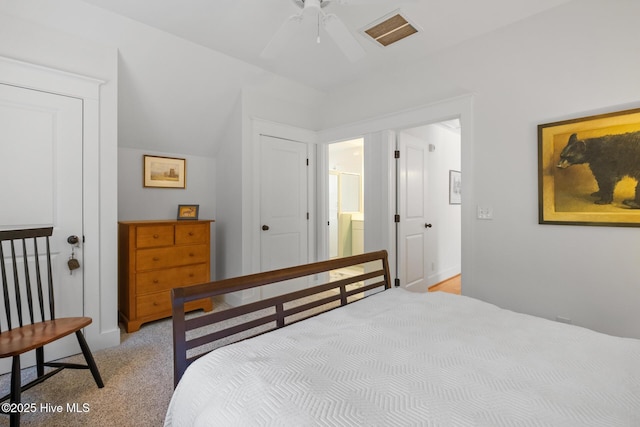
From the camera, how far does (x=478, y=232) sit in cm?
258

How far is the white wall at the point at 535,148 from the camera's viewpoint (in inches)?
77.5

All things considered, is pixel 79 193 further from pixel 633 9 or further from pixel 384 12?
pixel 633 9

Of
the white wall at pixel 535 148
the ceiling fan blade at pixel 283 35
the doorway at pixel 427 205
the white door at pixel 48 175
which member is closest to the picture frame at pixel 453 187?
the doorway at pixel 427 205

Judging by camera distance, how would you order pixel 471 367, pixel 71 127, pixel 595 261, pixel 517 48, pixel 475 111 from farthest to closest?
1. pixel 475 111
2. pixel 517 48
3. pixel 71 127
4. pixel 595 261
5. pixel 471 367

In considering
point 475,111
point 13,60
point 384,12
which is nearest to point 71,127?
point 13,60

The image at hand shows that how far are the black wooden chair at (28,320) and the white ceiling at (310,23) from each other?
185 centimetres

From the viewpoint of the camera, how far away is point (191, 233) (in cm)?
301

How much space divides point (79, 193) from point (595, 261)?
3873 mm

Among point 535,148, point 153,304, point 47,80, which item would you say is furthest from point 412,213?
point 47,80

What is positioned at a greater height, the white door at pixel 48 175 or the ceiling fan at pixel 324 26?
the ceiling fan at pixel 324 26

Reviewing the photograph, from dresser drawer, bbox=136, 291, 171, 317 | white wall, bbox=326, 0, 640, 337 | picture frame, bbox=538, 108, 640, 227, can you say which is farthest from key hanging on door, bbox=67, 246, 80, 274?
picture frame, bbox=538, 108, 640, 227

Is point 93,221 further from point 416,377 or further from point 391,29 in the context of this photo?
point 391,29

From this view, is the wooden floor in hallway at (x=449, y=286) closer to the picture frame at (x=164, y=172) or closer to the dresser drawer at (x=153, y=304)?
the dresser drawer at (x=153, y=304)

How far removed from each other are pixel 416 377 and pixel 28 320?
2.61 metres
